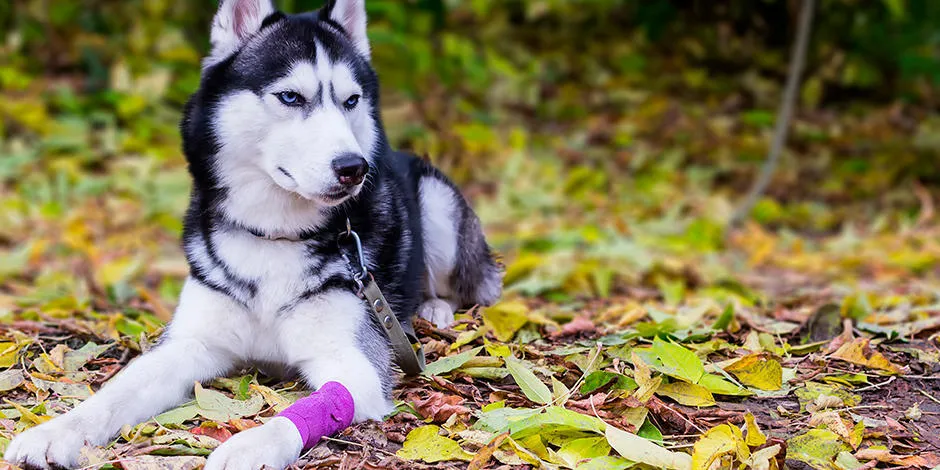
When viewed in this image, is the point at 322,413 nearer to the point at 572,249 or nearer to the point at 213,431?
the point at 213,431

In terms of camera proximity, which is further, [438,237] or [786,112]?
[786,112]

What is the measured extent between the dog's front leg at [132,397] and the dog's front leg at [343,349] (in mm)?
315

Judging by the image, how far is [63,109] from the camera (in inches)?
357

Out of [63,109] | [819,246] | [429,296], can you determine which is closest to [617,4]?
[819,246]

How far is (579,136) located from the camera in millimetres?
10125

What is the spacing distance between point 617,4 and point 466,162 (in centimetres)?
321

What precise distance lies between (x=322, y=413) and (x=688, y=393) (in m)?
1.28

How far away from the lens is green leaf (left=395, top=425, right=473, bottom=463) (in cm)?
290

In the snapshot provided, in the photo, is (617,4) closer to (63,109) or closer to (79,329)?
(63,109)

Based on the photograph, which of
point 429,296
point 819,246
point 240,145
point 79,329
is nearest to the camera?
point 240,145

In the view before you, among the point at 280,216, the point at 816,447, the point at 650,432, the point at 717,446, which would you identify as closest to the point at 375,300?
the point at 280,216

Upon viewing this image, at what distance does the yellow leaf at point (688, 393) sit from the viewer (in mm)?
3289

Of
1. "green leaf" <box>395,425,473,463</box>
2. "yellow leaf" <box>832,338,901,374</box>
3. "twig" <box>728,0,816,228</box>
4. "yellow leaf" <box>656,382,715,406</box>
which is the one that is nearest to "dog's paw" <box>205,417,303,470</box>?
"green leaf" <box>395,425,473,463</box>

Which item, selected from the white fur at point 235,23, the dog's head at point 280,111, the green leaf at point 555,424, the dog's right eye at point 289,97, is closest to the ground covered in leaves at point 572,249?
the green leaf at point 555,424
